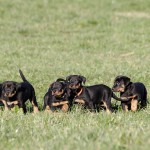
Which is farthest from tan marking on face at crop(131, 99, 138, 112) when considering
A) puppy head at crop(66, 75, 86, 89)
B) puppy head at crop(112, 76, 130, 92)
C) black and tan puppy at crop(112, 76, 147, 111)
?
puppy head at crop(66, 75, 86, 89)

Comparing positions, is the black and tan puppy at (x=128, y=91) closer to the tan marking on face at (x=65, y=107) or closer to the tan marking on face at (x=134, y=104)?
the tan marking on face at (x=134, y=104)

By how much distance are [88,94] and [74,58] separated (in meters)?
6.08

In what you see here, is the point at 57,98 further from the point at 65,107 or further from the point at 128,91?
the point at 128,91

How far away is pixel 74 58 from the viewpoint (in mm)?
16141

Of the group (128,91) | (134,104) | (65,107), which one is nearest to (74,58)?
(128,91)

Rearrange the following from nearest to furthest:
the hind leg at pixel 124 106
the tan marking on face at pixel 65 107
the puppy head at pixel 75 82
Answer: the tan marking on face at pixel 65 107 < the puppy head at pixel 75 82 < the hind leg at pixel 124 106

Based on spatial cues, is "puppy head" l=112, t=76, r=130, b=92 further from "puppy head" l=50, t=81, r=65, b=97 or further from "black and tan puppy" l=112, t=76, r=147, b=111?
"puppy head" l=50, t=81, r=65, b=97

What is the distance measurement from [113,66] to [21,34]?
6572 mm

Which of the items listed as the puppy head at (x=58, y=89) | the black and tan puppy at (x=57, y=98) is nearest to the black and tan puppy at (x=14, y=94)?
the black and tan puppy at (x=57, y=98)

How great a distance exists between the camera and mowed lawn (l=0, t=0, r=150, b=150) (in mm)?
5668

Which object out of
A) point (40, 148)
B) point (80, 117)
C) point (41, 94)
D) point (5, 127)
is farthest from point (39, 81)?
Answer: point (40, 148)

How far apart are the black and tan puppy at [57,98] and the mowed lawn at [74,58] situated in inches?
32.2

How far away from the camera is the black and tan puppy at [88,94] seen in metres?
10.0

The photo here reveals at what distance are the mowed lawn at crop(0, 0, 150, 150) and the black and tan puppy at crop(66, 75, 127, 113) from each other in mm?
1006
